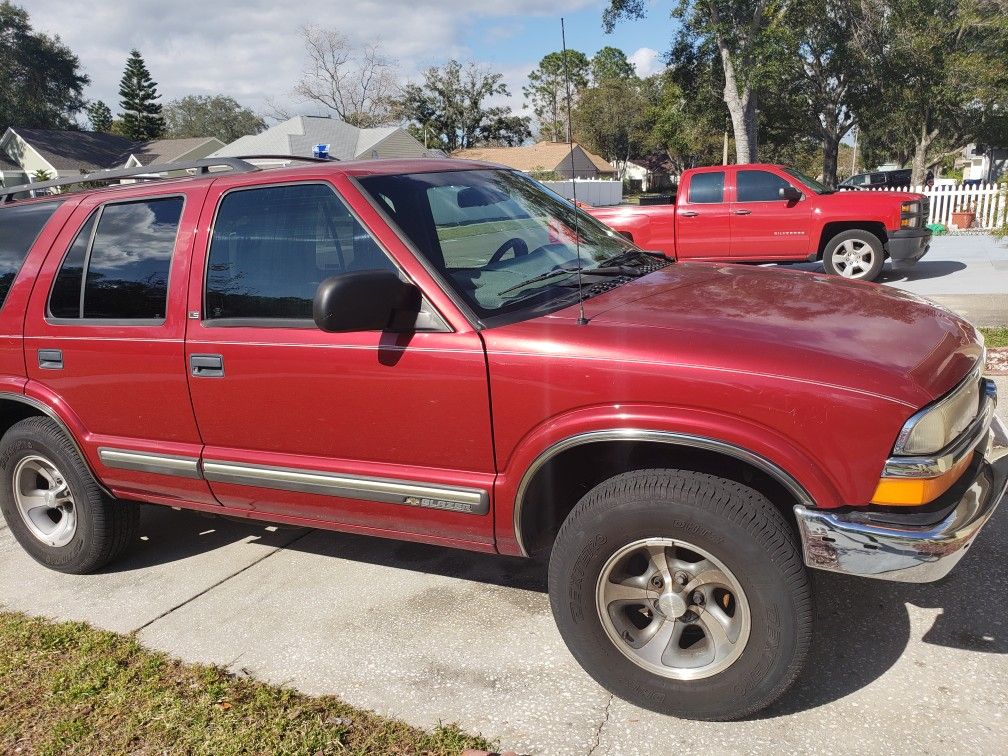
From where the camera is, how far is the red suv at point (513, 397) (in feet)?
7.85

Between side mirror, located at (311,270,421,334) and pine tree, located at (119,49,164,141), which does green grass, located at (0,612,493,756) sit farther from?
pine tree, located at (119,49,164,141)

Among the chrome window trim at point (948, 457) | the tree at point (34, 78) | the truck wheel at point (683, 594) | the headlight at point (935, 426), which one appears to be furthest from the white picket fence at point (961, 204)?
the tree at point (34, 78)

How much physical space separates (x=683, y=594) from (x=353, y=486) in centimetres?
131

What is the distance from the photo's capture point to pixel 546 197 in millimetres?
3910

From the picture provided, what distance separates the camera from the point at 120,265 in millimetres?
3615

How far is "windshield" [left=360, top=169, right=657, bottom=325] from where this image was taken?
301cm

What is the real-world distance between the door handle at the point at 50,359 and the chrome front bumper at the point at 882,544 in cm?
329

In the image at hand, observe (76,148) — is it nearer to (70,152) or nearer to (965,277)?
(70,152)

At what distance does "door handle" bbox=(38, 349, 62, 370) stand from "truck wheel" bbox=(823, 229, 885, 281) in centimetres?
994

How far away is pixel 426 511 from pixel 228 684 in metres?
1.03

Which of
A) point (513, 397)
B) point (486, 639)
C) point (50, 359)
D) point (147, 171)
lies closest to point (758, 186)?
point (147, 171)

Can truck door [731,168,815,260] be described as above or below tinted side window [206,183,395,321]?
below

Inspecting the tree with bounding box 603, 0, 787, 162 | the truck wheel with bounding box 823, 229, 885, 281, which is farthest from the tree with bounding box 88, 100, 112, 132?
the truck wheel with bounding box 823, 229, 885, 281

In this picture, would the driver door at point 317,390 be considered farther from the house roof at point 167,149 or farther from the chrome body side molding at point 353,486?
the house roof at point 167,149
